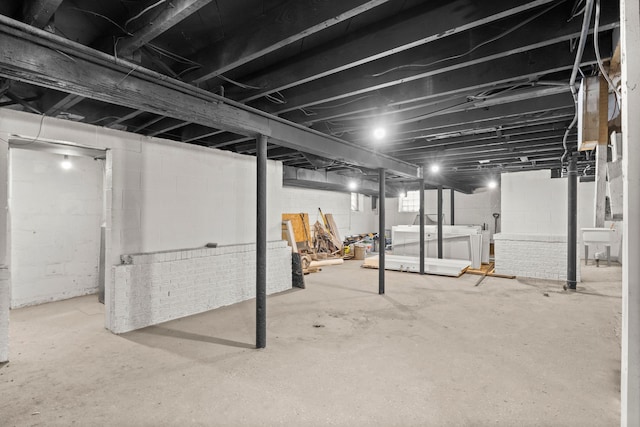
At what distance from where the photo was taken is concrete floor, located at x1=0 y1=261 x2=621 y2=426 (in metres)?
2.16

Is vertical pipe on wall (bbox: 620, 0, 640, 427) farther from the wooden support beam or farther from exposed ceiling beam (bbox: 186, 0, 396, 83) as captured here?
the wooden support beam

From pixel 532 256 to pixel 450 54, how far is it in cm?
596

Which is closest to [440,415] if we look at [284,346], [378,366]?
[378,366]

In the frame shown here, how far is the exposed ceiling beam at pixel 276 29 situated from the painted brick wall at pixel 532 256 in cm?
658

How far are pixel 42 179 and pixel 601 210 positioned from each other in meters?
6.17

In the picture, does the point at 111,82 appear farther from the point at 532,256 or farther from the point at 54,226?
the point at 532,256

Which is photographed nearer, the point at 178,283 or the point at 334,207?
the point at 178,283

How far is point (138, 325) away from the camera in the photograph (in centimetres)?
375

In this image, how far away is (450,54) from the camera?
2.27 m

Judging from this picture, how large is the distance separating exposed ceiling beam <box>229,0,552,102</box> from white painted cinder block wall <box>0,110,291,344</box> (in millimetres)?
2172

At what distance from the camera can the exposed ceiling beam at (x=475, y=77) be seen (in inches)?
92.0

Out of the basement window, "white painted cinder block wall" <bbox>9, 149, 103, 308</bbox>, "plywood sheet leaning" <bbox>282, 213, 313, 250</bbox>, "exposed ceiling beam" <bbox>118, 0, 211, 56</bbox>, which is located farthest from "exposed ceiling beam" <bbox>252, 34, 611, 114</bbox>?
the basement window

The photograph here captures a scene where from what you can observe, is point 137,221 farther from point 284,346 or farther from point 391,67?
point 391,67

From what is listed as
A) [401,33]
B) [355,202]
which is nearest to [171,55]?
[401,33]
